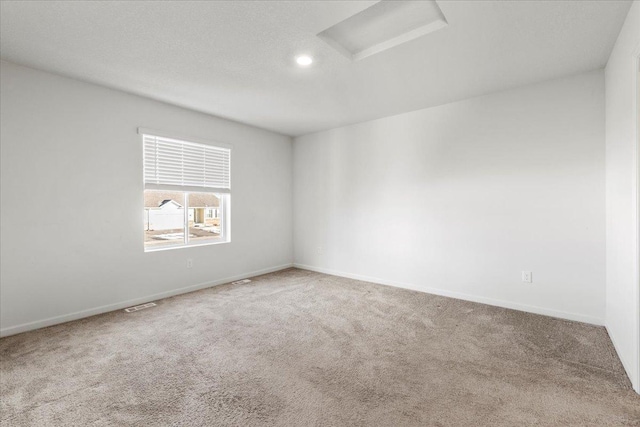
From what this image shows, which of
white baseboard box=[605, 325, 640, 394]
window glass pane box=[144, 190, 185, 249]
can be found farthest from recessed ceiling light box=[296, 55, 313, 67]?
white baseboard box=[605, 325, 640, 394]

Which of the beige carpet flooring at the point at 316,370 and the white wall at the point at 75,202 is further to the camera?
the white wall at the point at 75,202

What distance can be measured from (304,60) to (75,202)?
281 cm

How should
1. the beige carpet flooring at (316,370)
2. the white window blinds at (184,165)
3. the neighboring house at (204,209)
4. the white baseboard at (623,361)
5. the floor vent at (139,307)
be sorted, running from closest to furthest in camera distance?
the beige carpet flooring at (316,370), the white baseboard at (623,361), the floor vent at (139,307), the white window blinds at (184,165), the neighboring house at (204,209)

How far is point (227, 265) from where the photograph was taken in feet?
15.0

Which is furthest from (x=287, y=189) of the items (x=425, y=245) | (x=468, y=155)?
(x=468, y=155)

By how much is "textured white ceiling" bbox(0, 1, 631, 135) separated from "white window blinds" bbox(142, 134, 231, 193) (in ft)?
2.02

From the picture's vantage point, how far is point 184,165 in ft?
13.4

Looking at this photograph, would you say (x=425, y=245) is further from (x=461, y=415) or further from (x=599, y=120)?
(x=461, y=415)

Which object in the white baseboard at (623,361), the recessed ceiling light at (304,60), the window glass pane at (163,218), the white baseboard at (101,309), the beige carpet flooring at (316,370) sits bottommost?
the beige carpet flooring at (316,370)

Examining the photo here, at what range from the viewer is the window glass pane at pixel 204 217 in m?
4.29

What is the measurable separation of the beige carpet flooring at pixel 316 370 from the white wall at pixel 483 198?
486 millimetres

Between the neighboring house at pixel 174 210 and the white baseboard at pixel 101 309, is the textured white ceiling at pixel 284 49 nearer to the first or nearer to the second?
the neighboring house at pixel 174 210

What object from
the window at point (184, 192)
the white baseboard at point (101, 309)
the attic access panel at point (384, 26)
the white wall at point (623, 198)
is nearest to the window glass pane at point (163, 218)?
the window at point (184, 192)

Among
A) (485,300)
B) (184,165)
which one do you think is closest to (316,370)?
(485,300)
